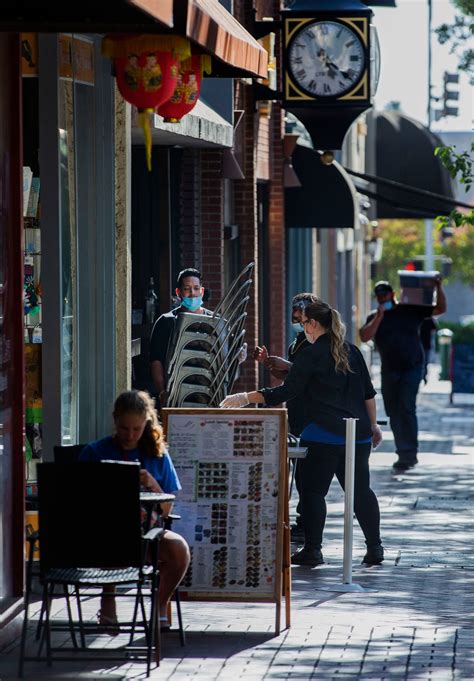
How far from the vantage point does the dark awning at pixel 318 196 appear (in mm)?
21781

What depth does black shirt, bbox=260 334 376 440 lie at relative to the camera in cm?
1088

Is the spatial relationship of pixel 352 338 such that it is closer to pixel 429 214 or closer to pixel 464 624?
pixel 429 214

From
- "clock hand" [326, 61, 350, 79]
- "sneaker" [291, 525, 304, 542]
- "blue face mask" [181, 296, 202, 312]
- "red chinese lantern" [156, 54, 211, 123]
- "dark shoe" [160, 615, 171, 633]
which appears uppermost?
"clock hand" [326, 61, 350, 79]

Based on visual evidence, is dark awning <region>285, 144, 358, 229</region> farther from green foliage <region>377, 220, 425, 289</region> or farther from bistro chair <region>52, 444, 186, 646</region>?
green foliage <region>377, 220, 425, 289</region>

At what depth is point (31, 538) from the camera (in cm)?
793

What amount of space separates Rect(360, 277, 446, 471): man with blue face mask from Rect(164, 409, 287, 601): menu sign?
8.80m

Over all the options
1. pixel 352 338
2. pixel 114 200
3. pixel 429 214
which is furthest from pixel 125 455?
pixel 352 338

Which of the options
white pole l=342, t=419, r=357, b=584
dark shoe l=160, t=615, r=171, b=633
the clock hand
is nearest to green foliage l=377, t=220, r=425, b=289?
the clock hand

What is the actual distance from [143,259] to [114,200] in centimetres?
434

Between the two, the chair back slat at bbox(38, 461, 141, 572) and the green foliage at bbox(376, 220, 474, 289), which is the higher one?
the chair back slat at bbox(38, 461, 141, 572)

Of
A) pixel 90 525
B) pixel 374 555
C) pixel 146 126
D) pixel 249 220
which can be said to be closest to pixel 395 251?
pixel 249 220

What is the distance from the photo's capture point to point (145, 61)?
828 cm

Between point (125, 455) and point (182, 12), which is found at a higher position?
point (182, 12)

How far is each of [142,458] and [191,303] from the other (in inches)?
161
